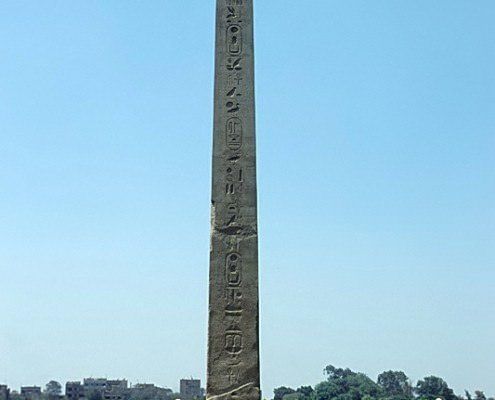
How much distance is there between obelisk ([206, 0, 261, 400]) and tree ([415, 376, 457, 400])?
214ft

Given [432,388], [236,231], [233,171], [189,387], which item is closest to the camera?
[236,231]

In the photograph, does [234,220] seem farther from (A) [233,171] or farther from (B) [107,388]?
(B) [107,388]

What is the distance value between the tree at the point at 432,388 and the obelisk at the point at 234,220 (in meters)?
65.3

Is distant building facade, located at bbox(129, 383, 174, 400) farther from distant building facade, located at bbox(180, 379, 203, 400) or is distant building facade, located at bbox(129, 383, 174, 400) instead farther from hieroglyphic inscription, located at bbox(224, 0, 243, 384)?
hieroglyphic inscription, located at bbox(224, 0, 243, 384)

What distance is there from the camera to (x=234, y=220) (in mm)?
9328

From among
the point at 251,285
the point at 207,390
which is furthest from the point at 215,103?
the point at 207,390

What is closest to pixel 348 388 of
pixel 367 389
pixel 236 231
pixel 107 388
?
pixel 367 389

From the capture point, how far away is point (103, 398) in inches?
3233

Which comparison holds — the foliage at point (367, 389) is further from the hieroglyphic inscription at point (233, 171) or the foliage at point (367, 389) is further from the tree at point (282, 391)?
the hieroglyphic inscription at point (233, 171)

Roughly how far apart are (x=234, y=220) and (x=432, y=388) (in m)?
70.8

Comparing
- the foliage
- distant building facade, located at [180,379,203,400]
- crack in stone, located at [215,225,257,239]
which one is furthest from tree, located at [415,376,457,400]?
crack in stone, located at [215,225,257,239]

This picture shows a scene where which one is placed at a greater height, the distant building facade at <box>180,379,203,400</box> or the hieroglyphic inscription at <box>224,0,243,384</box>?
the distant building facade at <box>180,379,203,400</box>

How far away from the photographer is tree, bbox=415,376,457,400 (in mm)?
72062

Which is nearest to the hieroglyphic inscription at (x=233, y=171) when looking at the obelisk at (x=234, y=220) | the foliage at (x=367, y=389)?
the obelisk at (x=234, y=220)
